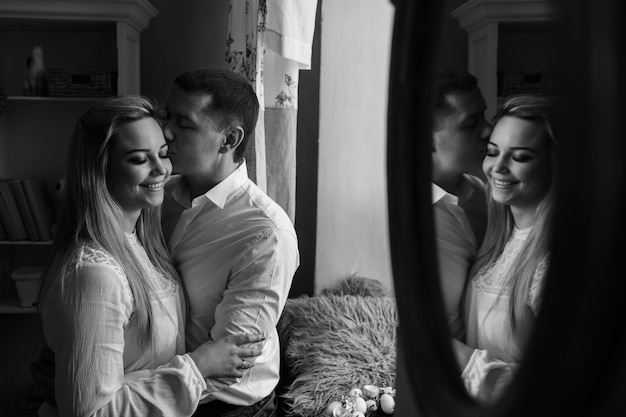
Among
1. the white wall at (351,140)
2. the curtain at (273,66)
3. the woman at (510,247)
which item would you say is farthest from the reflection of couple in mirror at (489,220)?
the white wall at (351,140)

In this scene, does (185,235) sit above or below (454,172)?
below

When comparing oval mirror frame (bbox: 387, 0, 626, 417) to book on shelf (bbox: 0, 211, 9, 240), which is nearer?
oval mirror frame (bbox: 387, 0, 626, 417)

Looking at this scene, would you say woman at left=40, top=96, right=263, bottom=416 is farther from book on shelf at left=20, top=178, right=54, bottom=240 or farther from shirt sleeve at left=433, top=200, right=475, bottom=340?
book on shelf at left=20, top=178, right=54, bottom=240

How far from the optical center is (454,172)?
290 mm

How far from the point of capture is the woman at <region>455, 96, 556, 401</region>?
20 cm

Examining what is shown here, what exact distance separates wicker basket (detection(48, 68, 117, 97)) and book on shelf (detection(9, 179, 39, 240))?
0.34m

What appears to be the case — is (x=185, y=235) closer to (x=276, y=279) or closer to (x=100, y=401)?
(x=276, y=279)

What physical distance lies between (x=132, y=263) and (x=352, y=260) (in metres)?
1.24

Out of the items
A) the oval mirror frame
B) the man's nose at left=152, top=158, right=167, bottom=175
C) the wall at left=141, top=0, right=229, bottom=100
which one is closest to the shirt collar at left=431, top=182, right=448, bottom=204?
the oval mirror frame

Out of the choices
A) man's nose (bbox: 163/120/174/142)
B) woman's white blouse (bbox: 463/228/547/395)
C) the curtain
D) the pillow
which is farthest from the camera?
the curtain

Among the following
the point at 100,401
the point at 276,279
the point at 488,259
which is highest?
the point at 488,259

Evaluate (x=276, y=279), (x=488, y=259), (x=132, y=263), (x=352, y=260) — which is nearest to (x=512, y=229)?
(x=488, y=259)

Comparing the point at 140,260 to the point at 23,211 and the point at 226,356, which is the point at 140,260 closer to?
the point at 226,356

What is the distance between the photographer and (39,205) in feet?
7.47
